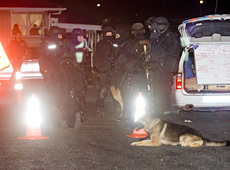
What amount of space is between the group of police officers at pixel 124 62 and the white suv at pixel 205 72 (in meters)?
0.20

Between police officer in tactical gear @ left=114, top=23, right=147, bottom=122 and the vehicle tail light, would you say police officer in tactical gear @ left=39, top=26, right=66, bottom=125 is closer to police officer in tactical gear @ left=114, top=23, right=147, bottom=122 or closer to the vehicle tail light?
police officer in tactical gear @ left=114, top=23, right=147, bottom=122

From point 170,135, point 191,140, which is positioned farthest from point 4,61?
point 191,140

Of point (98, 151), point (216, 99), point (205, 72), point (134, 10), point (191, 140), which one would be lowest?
point (98, 151)

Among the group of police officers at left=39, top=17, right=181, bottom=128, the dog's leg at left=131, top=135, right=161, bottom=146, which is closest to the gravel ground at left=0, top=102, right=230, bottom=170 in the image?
the dog's leg at left=131, top=135, right=161, bottom=146

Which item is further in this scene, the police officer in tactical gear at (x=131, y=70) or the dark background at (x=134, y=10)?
the dark background at (x=134, y=10)

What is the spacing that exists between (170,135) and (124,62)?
3.11 meters

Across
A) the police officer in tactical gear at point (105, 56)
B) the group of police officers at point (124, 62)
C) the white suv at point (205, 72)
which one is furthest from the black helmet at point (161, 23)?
the police officer in tactical gear at point (105, 56)

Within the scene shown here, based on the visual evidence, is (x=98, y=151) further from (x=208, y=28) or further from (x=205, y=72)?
(x=208, y=28)

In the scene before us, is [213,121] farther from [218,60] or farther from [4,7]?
[4,7]

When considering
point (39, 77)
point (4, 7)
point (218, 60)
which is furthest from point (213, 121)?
point (4, 7)

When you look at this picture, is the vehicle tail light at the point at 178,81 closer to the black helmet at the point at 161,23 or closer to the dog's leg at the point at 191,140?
the black helmet at the point at 161,23

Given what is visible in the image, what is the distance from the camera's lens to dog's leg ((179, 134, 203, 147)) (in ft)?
23.1

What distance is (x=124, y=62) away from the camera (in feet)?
32.8

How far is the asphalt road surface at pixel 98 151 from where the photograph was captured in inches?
238
